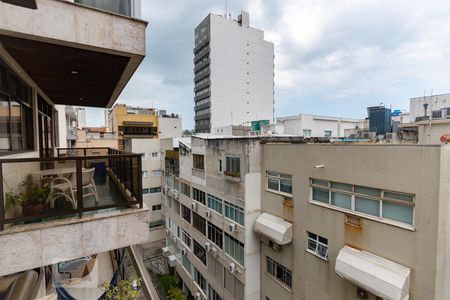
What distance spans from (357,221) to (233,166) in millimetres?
6071

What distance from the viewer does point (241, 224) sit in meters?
11.2

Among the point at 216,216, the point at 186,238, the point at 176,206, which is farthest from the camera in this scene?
the point at 176,206

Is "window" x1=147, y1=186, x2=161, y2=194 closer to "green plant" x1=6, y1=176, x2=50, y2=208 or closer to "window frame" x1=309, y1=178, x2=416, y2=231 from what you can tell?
"window frame" x1=309, y1=178, x2=416, y2=231

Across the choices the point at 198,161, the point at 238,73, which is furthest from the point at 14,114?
the point at 238,73

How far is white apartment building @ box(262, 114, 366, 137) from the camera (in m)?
18.5

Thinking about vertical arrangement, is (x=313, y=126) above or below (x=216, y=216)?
above

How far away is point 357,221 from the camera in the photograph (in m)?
7.08

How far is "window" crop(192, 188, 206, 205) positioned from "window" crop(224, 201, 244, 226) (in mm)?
2745

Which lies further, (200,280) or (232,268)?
(200,280)

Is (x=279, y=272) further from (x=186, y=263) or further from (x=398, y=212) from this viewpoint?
(x=186, y=263)

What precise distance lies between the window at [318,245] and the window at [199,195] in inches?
298

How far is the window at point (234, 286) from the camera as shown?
11.5 m

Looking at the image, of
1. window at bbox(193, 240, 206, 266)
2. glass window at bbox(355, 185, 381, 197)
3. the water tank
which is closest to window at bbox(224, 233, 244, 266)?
window at bbox(193, 240, 206, 266)

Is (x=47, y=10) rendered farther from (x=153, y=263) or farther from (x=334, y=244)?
(x=153, y=263)
